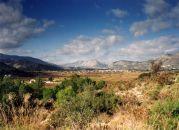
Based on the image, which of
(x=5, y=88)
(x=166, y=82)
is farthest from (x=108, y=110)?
(x=5, y=88)

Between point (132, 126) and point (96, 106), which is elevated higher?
point (132, 126)

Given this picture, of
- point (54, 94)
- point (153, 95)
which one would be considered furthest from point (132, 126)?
point (54, 94)

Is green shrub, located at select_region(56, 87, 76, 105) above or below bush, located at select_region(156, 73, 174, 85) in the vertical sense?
below

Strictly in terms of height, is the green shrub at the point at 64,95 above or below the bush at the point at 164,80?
below

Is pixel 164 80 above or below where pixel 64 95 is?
above

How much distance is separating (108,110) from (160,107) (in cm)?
1385

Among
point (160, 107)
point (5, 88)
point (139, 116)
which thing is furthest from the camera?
point (5, 88)

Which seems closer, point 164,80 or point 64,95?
point 164,80

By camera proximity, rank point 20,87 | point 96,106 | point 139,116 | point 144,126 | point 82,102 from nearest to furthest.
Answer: point 144,126
point 139,116
point 82,102
point 96,106
point 20,87

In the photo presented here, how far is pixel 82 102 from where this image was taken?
2497cm

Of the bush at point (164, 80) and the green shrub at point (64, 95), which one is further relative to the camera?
the green shrub at point (64, 95)

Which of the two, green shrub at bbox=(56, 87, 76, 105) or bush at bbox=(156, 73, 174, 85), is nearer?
bush at bbox=(156, 73, 174, 85)

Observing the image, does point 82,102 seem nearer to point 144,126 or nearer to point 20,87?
point 144,126

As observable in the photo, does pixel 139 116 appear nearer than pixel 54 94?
Yes
